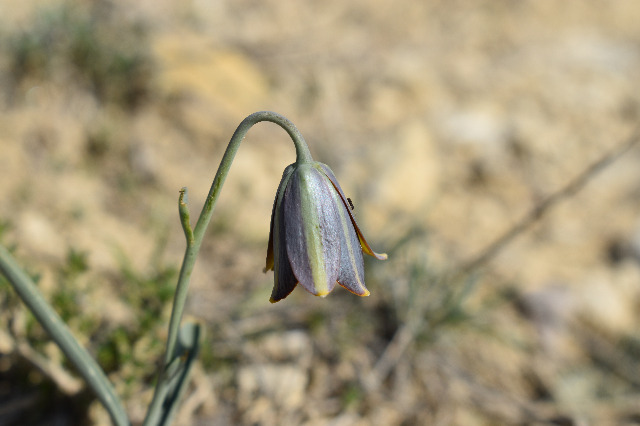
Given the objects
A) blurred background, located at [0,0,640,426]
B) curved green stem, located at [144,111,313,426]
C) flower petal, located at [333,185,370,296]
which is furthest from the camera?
blurred background, located at [0,0,640,426]

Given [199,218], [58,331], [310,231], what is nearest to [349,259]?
[310,231]

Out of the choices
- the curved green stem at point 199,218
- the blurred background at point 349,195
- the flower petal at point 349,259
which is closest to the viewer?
the curved green stem at point 199,218

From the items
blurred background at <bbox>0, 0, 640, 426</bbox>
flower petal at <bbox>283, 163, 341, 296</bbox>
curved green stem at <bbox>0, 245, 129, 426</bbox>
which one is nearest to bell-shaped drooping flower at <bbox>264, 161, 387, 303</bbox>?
flower petal at <bbox>283, 163, 341, 296</bbox>

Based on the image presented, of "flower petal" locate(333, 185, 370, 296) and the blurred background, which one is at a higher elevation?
the blurred background

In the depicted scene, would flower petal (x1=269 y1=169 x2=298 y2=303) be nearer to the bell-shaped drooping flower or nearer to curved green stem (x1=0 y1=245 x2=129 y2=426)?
the bell-shaped drooping flower

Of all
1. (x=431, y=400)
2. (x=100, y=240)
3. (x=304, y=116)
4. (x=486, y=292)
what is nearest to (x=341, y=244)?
(x=431, y=400)

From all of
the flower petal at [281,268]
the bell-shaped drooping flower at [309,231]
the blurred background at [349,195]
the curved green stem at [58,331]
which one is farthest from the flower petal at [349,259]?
the blurred background at [349,195]

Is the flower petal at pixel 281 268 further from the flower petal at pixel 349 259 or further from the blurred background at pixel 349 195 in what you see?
the blurred background at pixel 349 195
